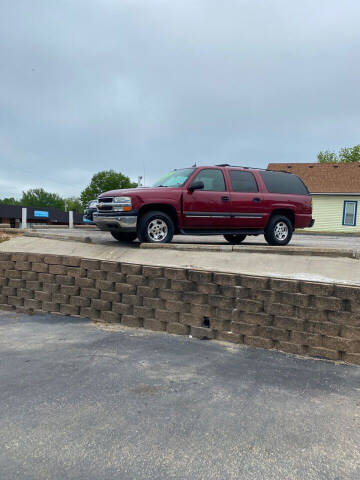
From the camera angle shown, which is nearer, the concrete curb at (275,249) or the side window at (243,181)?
the concrete curb at (275,249)

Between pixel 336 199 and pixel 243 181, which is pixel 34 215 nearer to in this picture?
pixel 336 199

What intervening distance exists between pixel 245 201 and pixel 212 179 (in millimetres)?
846

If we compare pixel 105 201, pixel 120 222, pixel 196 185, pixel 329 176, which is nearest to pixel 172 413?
pixel 120 222

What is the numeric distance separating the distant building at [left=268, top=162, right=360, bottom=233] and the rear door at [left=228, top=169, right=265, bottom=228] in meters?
19.4

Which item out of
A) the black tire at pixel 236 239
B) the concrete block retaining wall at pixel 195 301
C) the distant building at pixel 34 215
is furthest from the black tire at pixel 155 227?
the distant building at pixel 34 215

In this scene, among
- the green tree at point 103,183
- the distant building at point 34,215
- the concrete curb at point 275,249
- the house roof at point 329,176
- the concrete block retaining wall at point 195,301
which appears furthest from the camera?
the green tree at point 103,183

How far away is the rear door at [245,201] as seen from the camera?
26.6 ft

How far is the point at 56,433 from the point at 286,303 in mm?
3401

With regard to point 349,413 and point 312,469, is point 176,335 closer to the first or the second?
point 349,413

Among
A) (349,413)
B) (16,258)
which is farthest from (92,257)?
(349,413)

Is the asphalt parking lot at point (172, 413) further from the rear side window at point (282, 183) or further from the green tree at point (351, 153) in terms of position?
the green tree at point (351, 153)

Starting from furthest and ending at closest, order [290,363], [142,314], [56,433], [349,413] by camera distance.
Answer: [142,314]
[290,363]
[349,413]
[56,433]

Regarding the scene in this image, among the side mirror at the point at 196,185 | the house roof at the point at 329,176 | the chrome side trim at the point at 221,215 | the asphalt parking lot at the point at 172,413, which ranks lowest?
the asphalt parking lot at the point at 172,413

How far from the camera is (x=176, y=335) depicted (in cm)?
602
